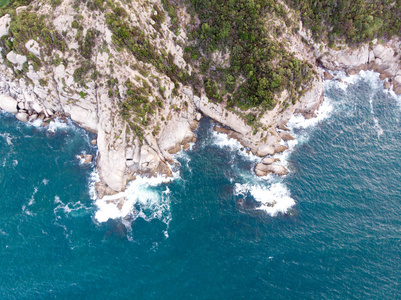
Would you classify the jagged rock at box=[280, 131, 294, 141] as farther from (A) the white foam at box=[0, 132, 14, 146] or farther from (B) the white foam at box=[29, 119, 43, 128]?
(A) the white foam at box=[0, 132, 14, 146]

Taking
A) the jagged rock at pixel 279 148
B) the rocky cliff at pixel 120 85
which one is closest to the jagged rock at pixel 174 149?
the rocky cliff at pixel 120 85

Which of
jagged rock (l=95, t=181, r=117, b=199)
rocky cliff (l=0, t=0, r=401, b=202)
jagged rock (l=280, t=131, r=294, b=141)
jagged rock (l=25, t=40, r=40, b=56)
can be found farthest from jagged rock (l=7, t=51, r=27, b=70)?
jagged rock (l=280, t=131, r=294, b=141)

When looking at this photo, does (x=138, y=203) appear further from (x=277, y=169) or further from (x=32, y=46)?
(x=32, y=46)

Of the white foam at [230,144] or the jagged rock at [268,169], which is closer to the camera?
the jagged rock at [268,169]

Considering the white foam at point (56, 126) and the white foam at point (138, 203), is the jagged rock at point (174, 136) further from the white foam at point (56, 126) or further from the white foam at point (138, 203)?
the white foam at point (56, 126)

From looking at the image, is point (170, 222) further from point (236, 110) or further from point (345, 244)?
point (345, 244)

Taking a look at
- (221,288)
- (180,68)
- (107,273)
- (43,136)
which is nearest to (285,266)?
(221,288)
